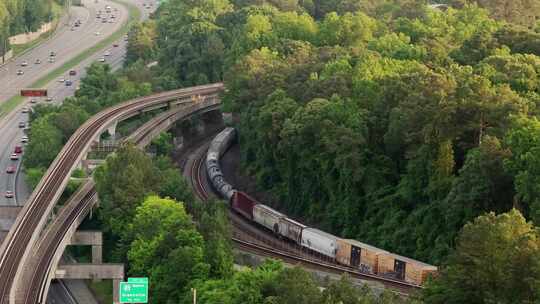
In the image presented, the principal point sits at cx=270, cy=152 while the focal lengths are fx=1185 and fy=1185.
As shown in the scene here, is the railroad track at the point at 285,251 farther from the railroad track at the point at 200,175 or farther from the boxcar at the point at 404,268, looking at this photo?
the railroad track at the point at 200,175

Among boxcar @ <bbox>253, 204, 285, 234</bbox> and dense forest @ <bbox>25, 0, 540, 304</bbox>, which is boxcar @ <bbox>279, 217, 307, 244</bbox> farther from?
dense forest @ <bbox>25, 0, 540, 304</bbox>

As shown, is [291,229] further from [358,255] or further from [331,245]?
[358,255]

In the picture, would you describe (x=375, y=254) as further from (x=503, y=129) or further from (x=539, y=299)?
(x=539, y=299)

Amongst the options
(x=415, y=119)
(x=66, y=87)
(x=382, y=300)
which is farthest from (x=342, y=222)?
(x=66, y=87)

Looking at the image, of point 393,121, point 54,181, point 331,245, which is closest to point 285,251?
point 331,245

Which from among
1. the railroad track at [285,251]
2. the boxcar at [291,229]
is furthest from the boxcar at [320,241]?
the boxcar at [291,229]
